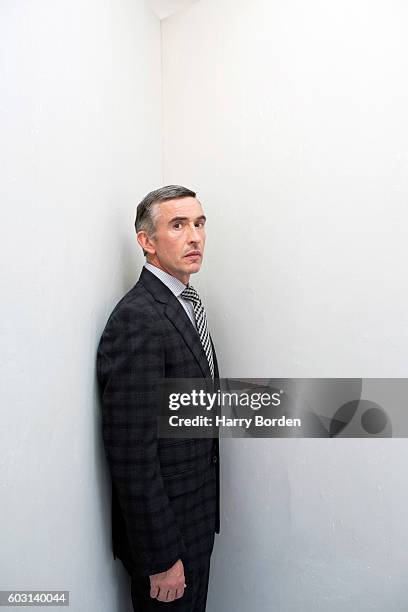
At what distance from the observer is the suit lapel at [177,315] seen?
1332 mm

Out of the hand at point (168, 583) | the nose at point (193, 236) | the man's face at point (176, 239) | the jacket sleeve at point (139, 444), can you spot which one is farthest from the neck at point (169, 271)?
the hand at point (168, 583)

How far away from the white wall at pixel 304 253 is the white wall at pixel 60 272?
1.18 ft

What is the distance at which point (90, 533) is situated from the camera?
1.24 m

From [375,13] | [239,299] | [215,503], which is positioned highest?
[375,13]

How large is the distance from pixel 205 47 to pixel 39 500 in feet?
5.12

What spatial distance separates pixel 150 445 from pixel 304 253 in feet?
2.44

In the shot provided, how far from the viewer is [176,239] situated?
139cm

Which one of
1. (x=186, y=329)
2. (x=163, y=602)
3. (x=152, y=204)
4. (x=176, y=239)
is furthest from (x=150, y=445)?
(x=152, y=204)

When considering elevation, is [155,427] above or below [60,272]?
below

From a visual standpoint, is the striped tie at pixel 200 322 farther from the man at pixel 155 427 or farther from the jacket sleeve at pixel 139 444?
the jacket sleeve at pixel 139 444

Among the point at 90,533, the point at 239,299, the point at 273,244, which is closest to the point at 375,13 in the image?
the point at 273,244

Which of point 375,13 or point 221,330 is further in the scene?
point 221,330

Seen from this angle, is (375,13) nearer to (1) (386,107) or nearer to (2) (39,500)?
(1) (386,107)

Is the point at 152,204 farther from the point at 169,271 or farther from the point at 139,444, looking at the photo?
the point at 139,444
